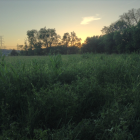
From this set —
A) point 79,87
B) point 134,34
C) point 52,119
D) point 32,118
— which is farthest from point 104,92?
point 134,34

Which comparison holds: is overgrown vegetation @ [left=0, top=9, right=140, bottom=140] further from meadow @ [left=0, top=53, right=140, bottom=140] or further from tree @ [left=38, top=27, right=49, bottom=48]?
tree @ [left=38, top=27, right=49, bottom=48]

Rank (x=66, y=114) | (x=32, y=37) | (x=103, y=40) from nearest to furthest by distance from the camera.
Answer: (x=66, y=114) → (x=103, y=40) → (x=32, y=37)

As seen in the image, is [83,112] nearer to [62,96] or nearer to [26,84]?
[62,96]

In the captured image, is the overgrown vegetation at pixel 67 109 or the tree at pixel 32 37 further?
the tree at pixel 32 37

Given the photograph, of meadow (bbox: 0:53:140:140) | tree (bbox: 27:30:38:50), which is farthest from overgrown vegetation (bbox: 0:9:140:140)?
tree (bbox: 27:30:38:50)

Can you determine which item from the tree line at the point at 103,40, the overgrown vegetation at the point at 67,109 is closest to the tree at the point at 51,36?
the tree line at the point at 103,40

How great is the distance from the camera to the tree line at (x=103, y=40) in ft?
80.7

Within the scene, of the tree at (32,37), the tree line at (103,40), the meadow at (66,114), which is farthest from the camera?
the tree at (32,37)

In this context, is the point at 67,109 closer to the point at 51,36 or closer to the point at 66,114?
the point at 66,114

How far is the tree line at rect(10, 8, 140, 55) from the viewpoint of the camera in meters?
24.6

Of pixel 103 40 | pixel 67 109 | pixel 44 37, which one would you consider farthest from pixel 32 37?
pixel 67 109

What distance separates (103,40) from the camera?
35250 mm

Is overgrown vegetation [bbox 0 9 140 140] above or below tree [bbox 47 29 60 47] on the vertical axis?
below

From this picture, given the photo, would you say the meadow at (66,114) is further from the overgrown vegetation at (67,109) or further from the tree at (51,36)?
the tree at (51,36)
